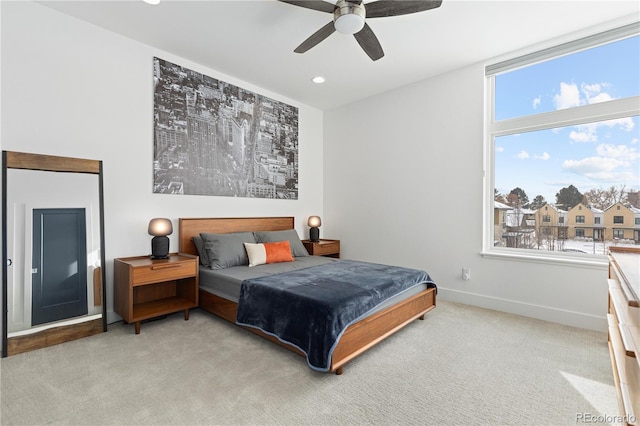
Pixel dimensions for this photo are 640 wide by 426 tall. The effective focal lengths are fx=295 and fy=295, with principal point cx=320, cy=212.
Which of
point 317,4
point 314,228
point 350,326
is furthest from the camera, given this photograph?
point 314,228

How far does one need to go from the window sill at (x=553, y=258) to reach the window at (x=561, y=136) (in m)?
0.04

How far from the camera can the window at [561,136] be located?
9.31 feet

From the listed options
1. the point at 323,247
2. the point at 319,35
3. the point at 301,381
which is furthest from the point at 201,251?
the point at 319,35

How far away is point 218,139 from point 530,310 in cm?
422

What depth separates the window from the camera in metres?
2.84

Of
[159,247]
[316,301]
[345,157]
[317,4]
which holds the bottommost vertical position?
[316,301]

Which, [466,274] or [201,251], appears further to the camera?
[466,274]

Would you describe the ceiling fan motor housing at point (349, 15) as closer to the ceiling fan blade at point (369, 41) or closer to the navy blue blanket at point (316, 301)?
the ceiling fan blade at point (369, 41)

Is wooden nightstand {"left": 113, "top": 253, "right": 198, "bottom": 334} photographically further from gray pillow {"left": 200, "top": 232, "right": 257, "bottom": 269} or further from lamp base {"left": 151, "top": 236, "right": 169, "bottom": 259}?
gray pillow {"left": 200, "top": 232, "right": 257, "bottom": 269}

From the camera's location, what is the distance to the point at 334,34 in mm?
2988

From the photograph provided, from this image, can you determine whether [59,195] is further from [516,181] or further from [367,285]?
[516,181]

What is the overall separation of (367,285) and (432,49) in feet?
8.73

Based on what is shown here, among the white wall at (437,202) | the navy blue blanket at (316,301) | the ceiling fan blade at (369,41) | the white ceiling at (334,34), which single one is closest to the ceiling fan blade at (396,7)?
the ceiling fan blade at (369,41)

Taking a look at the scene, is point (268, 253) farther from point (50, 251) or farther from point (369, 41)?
point (369, 41)
